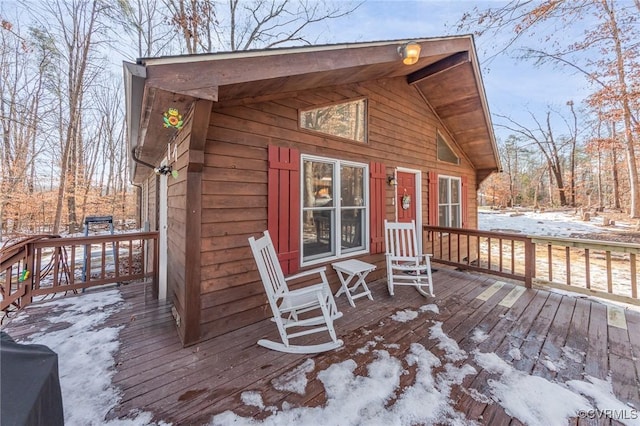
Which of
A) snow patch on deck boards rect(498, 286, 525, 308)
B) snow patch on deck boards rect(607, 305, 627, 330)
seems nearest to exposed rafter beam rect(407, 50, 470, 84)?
snow patch on deck boards rect(498, 286, 525, 308)

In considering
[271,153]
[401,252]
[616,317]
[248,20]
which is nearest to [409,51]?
[271,153]

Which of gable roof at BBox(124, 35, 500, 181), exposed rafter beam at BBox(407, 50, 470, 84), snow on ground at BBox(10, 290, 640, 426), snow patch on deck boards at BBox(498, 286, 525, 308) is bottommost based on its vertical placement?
snow on ground at BBox(10, 290, 640, 426)

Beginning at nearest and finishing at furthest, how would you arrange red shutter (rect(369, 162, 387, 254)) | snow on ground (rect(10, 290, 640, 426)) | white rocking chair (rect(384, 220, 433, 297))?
1. snow on ground (rect(10, 290, 640, 426))
2. white rocking chair (rect(384, 220, 433, 297))
3. red shutter (rect(369, 162, 387, 254))

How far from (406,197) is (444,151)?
2.10 m

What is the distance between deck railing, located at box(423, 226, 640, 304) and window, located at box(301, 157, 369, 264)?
1871mm

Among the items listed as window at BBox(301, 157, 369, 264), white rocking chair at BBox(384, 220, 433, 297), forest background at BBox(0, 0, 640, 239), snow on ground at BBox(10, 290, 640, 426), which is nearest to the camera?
snow on ground at BBox(10, 290, 640, 426)

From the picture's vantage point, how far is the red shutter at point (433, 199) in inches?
213

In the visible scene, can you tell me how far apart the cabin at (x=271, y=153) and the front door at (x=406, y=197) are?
1.2 inches

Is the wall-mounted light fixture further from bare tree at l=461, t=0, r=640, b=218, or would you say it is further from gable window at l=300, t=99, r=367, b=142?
bare tree at l=461, t=0, r=640, b=218

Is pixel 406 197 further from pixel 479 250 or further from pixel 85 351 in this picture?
pixel 85 351

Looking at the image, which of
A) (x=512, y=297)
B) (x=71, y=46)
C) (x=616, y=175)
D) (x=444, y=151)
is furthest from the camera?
(x=616, y=175)

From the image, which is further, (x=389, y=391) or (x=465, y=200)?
(x=465, y=200)

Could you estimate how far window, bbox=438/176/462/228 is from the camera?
19.5 feet
